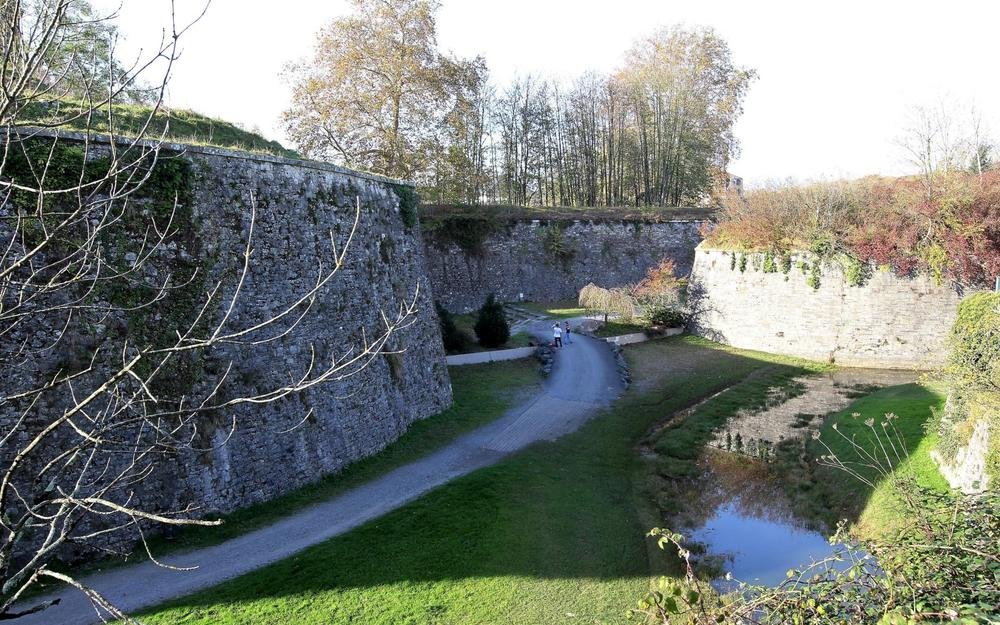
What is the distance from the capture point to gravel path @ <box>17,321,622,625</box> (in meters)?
7.49

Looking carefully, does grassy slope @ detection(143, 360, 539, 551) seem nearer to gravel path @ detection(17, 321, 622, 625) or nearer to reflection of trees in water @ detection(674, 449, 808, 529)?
gravel path @ detection(17, 321, 622, 625)

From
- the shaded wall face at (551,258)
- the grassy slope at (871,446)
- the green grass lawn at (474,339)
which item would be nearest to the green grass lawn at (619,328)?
the green grass lawn at (474,339)

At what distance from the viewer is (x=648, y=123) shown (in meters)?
34.5

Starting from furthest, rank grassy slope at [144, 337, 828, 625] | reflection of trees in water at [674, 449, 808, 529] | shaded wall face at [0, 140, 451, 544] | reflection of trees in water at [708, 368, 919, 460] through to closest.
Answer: reflection of trees in water at [708, 368, 919, 460] < reflection of trees in water at [674, 449, 808, 529] < shaded wall face at [0, 140, 451, 544] < grassy slope at [144, 337, 828, 625]

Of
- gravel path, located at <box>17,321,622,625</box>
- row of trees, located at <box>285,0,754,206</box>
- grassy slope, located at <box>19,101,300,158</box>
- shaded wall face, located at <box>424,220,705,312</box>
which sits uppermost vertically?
row of trees, located at <box>285,0,754,206</box>

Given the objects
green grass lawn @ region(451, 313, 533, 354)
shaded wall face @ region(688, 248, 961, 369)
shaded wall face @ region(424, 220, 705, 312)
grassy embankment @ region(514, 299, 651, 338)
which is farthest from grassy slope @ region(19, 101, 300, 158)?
shaded wall face @ region(688, 248, 961, 369)

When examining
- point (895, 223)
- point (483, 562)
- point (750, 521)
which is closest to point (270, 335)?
point (483, 562)

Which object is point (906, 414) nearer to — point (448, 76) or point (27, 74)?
point (27, 74)

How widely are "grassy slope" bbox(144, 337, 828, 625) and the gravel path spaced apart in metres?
0.33

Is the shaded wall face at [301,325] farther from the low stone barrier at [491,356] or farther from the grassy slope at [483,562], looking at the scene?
the low stone barrier at [491,356]

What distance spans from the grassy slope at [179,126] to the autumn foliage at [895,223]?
1705cm

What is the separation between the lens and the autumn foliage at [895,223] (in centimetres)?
1838

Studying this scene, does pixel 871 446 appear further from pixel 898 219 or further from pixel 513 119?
pixel 513 119

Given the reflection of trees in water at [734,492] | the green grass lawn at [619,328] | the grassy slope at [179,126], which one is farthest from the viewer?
the green grass lawn at [619,328]
